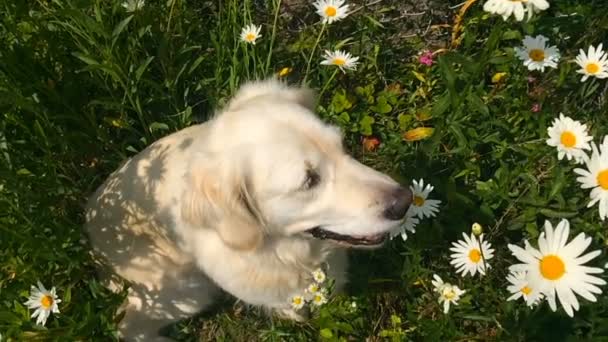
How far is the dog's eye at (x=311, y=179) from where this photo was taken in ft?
6.04

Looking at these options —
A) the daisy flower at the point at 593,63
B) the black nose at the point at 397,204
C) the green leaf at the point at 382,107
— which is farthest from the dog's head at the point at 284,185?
the green leaf at the point at 382,107

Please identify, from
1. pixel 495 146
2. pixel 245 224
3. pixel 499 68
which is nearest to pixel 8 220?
pixel 245 224

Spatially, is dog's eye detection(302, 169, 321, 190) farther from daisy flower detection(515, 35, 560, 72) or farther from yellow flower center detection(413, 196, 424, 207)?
daisy flower detection(515, 35, 560, 72)

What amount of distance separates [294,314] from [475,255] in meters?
1.09

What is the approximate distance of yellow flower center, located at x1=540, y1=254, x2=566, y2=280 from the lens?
1.34 meters

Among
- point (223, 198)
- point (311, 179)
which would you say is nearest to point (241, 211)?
point (223, 198)

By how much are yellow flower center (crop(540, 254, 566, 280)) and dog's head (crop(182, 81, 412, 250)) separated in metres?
0.54

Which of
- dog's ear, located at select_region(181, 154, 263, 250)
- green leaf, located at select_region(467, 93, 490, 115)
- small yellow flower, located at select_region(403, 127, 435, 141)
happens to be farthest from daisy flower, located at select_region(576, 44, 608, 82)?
dog's ear, located at select_region(181, 154, 263, 250)

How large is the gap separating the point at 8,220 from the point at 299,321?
129cm

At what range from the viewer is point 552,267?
1.35 metres

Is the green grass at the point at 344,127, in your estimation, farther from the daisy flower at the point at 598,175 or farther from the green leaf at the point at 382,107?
the daisy flower at the point at 598,175

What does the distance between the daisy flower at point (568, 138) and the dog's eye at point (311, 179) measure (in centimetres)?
73

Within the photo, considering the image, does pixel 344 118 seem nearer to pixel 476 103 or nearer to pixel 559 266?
pixel 476 103

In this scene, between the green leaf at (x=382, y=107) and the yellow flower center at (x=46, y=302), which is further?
the green leaf at (x=382, y=107)
